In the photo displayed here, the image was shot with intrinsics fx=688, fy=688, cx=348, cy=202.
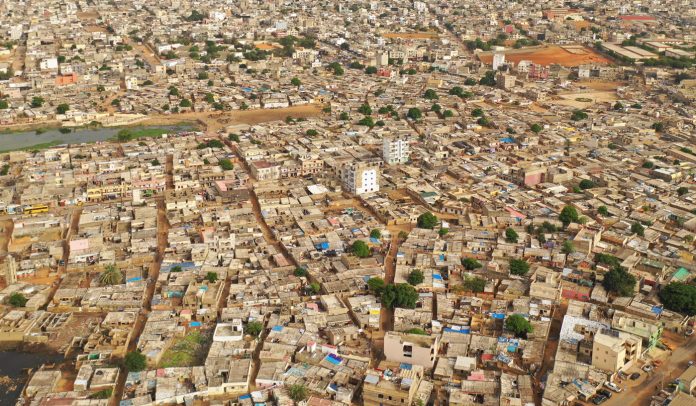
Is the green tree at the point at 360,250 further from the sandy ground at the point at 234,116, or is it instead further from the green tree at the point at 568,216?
the sandy ground at the point at 234,116

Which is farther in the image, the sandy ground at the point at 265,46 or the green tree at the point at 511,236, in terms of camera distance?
the sandy ground at the point at 265,46

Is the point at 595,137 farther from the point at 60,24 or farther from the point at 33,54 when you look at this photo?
the point at 60,24

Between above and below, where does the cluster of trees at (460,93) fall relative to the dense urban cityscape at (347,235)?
below

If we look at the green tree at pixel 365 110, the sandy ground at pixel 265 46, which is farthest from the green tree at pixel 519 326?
the sandy ground at pixel 265 46

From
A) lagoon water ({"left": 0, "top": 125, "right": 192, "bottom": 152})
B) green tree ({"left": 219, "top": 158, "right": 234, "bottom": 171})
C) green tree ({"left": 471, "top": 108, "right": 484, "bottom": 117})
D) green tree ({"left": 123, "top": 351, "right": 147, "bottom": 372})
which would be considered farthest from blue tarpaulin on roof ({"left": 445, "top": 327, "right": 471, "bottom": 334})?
lagoon water ({"left": 0, "top": 125, "right": 192, "bottom": 152})

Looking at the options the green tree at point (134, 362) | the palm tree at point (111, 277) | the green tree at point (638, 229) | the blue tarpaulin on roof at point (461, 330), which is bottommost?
the green tree at point (638, 229)

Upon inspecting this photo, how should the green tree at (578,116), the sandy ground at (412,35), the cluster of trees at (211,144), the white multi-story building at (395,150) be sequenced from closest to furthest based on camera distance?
the white multi-story building at (395,150) → the cluster of trees at (211,144) → the green tree at (578,116) → the sandy ground at (412,35)

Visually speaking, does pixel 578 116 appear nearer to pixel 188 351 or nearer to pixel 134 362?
pixel 188 351

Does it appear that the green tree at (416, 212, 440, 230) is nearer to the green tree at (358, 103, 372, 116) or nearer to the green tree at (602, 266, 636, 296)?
the green tree at (602, 266, 636, 296)
